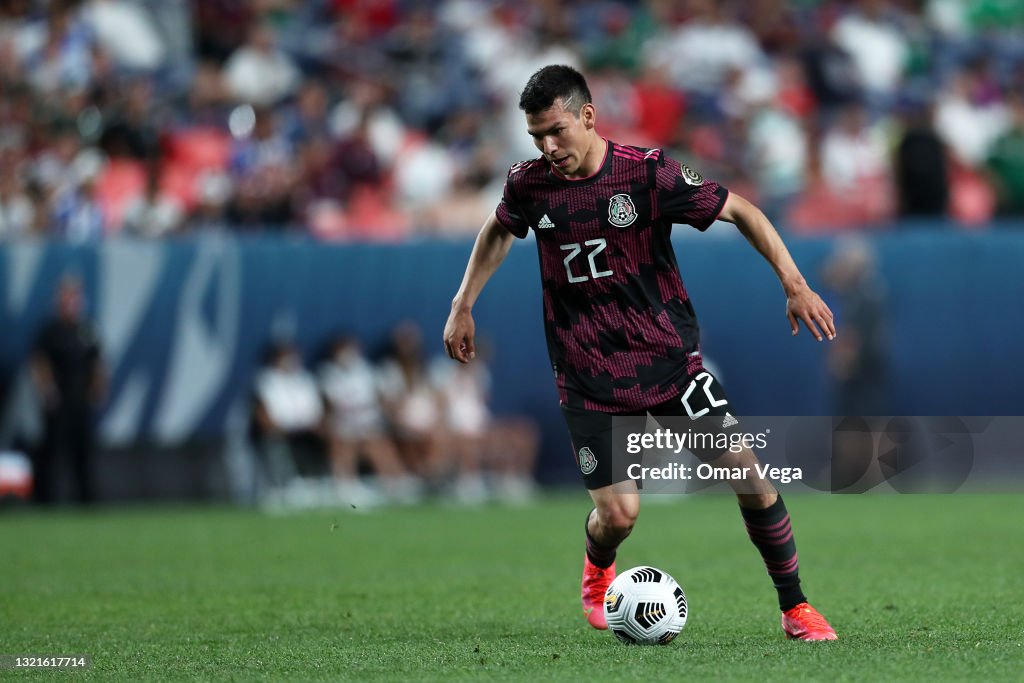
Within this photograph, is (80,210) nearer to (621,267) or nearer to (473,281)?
(473,281)

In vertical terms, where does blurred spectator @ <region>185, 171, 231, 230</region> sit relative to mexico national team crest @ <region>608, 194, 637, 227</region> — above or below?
above

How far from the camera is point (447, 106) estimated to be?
1912 cm

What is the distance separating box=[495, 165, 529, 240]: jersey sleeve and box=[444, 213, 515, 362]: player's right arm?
5 cm

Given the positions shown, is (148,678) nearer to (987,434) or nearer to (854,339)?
(854,339)

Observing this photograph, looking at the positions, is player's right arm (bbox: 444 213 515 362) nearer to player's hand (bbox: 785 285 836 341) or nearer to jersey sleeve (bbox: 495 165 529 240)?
jersey sleeve (bbox: 495 165 529 240)

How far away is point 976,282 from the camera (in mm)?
16578

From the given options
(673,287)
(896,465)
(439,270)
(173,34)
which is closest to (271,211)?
(439,270)

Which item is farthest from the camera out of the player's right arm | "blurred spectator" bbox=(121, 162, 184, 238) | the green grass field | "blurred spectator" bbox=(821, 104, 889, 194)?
"blurred spectator" bbox=(821, 104, 889, 194)

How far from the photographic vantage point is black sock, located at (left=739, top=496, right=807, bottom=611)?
22.2ft

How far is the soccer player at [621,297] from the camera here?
22.1ft

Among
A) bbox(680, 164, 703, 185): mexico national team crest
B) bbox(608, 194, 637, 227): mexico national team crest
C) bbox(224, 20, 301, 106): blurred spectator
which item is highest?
bbox(224, 20, 301, 106): blurred spectator

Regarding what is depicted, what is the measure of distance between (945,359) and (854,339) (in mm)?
1255

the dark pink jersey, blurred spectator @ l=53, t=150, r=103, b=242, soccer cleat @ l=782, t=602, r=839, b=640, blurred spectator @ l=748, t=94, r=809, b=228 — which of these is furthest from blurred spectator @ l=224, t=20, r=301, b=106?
soccer cleat @ l=782, t=602, r=839, b=640

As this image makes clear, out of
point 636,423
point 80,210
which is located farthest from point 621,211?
point 80,210
